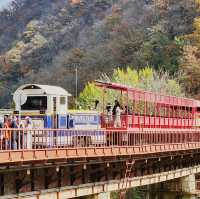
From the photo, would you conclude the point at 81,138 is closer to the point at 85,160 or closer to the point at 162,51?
the point at 85,160

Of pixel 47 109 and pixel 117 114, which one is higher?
pixel 47 109

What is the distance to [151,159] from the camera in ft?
119

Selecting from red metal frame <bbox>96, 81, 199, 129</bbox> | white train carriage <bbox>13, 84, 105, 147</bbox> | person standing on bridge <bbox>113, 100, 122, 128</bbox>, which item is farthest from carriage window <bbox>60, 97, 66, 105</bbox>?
person standing on bridge <bbox>113, 100, 122, 128</bbox>

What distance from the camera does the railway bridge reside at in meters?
22.7

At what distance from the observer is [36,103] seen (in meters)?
31.1

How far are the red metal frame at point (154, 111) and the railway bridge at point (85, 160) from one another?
585 millimetres

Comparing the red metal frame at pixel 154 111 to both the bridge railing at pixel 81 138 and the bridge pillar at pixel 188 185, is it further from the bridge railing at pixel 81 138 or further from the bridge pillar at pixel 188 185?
the bridge pillar at pixel 188 185

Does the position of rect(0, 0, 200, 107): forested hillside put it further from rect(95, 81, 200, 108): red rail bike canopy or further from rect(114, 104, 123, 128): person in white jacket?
rect(114, 104, 123, 128): person in white jacket

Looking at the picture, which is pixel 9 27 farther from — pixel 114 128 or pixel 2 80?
pixel 114 128

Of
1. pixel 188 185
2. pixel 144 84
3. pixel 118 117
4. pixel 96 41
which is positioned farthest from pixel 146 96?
pixel 96 41

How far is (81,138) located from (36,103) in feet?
13.8

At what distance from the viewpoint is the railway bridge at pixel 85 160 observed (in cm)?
2273

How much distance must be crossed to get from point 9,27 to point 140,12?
2712 inches

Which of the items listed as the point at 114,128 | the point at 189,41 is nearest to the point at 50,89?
the point at 114,128
